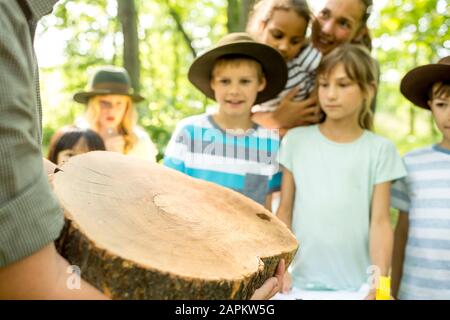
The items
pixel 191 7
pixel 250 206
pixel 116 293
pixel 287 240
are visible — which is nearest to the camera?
pixel 116 293

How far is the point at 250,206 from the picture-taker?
1.96 meters

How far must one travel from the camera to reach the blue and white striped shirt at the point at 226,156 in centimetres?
305

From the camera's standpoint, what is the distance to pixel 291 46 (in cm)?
331

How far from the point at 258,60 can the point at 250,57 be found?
0.05 m

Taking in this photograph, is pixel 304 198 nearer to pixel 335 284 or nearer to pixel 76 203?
pixel 335 284

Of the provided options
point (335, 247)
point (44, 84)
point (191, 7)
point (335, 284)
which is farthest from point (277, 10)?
point (44, 84)

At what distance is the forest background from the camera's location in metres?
6.48

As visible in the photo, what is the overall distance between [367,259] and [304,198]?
499 millimetres

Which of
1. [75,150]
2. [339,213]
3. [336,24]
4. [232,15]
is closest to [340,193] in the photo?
[339,213]

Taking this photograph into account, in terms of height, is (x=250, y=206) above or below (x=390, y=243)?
above

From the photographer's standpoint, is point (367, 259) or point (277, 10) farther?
point (277, 10)

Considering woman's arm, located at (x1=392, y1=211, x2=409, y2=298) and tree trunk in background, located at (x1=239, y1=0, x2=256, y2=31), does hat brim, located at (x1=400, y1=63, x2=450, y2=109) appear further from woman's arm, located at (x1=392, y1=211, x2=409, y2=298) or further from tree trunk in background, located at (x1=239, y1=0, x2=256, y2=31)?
tree trunk in background, located at (x1=239, y1=0, x2=256, y2=31)

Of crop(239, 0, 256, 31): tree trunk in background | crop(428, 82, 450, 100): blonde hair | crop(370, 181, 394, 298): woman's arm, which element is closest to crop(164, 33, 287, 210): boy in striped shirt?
crop(370, 181, 394, 298): woman's arm

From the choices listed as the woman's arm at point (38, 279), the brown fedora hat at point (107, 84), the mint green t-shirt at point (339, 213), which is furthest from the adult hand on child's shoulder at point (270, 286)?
the brown fedora hat at point (107, 84)
